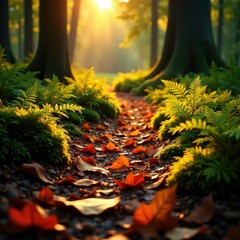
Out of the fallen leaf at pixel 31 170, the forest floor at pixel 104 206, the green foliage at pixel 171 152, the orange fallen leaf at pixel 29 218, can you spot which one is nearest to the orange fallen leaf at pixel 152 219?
the forest floor at pixel 104 206

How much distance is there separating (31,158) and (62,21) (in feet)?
16.2

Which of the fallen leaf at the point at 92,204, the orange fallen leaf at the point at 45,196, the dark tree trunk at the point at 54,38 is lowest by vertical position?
the fallen leaf at the point at 92,204

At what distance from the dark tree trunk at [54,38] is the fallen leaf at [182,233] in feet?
19.2

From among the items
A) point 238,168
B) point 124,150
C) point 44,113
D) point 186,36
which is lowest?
point 124,150

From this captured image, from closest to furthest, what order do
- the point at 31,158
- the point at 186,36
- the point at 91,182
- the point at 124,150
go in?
the point at 91,182 → the point at 31,158 → the point at 124,150 → the point at 186,36

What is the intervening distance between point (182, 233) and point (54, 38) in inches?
254

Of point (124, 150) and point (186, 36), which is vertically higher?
point (186, 36)

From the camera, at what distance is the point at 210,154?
2838 millimetres

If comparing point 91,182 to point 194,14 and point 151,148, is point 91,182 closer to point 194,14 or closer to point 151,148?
point 151,148

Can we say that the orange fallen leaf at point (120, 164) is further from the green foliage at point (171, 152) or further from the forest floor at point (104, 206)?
the green foliage at point (171, 152)

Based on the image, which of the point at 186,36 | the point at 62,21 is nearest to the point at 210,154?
the point at 62,21

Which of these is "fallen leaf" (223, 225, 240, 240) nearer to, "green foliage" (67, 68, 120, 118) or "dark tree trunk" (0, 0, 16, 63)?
"green foliage" (67, 68, 120, 118)

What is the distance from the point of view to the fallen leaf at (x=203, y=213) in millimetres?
2221

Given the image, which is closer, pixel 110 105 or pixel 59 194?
pixel 59 194
